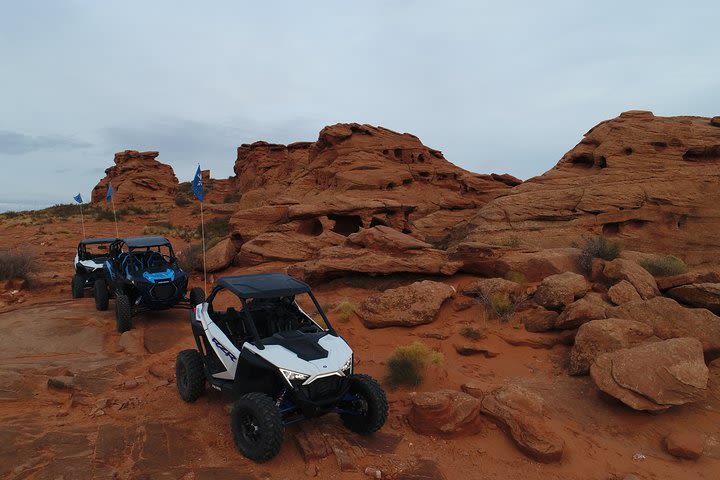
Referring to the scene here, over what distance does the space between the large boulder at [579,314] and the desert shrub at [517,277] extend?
2.34m

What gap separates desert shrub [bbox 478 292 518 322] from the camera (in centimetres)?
873

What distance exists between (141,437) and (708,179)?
1792cm

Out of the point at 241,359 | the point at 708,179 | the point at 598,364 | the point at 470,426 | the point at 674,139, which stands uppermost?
the point at 674,139

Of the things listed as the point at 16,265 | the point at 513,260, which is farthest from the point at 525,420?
the point at 16,265

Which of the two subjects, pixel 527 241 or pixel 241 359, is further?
pixel 527 241

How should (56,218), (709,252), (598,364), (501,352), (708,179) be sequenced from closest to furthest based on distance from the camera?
1. (598,364)
2. (501,352)
3. (709,252)
4. (708,179)
5. (56,218)

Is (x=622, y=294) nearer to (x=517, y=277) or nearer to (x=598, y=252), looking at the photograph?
(x=517, y=277)

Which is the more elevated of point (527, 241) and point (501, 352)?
point (527, 241)

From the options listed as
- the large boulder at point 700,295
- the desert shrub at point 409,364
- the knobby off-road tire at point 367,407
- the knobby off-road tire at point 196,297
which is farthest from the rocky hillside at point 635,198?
the knobby off-road tire at point 367,407

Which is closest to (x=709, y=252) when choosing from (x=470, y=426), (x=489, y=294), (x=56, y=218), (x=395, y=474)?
(x=489, y=294)

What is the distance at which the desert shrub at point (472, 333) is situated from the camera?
8.17 m

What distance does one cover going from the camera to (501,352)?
770 cm

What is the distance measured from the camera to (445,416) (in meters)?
5.22

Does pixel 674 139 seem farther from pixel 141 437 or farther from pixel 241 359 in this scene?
pixel 141 437
